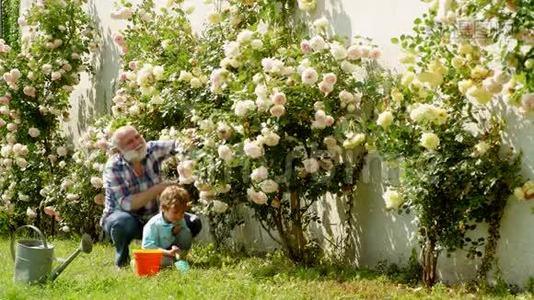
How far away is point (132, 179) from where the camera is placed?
6.36 metres

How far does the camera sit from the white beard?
6.32m

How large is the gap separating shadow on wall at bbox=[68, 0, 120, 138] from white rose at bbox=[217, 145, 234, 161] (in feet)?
12.1

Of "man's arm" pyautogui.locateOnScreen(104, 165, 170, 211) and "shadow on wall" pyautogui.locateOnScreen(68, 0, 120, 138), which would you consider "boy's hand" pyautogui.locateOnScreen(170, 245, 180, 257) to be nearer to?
"man's arm" pyautogui.locateOnScreen(104, 165, 170, 211)

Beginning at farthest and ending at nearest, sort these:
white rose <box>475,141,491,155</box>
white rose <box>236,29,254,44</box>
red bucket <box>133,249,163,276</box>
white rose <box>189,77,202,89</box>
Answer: white rose <box>189,77,202,89</box> → white rose <box>236,29,254,44</box> → red bucket <box>133,249,163,276</box> → white rose <box>475,141,491,155</box>

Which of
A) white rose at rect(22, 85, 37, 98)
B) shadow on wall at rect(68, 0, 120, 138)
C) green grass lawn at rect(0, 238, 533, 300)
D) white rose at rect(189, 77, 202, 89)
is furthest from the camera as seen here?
shadow on wall at rect(68, 0, 120, 138)

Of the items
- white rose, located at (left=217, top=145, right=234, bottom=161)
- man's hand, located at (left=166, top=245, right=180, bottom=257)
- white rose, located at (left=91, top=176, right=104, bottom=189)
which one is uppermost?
white rose, located at (left=217, top=145, right=234, bottom=161)

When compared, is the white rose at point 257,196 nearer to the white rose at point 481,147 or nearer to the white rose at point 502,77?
the white rose at point 481,147

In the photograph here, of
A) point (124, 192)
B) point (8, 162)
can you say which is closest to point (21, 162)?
point (8, 162)

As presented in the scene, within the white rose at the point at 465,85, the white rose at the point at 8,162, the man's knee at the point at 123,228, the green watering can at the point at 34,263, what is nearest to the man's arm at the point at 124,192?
the man's knee at the point at 123,228

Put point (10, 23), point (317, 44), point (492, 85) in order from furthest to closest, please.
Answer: point (10, 23) < point (317, 44) < point (492, 85)

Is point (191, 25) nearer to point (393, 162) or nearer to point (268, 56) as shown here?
point (268, 56)

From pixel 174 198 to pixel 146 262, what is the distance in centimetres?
52

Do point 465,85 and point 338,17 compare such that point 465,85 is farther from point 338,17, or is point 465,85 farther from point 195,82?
point 195,82

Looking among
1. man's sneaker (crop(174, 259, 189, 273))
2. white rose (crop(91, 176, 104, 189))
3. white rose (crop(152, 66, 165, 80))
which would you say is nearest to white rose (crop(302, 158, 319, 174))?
man's sneaker (crop(174, 259, 189, 273))
